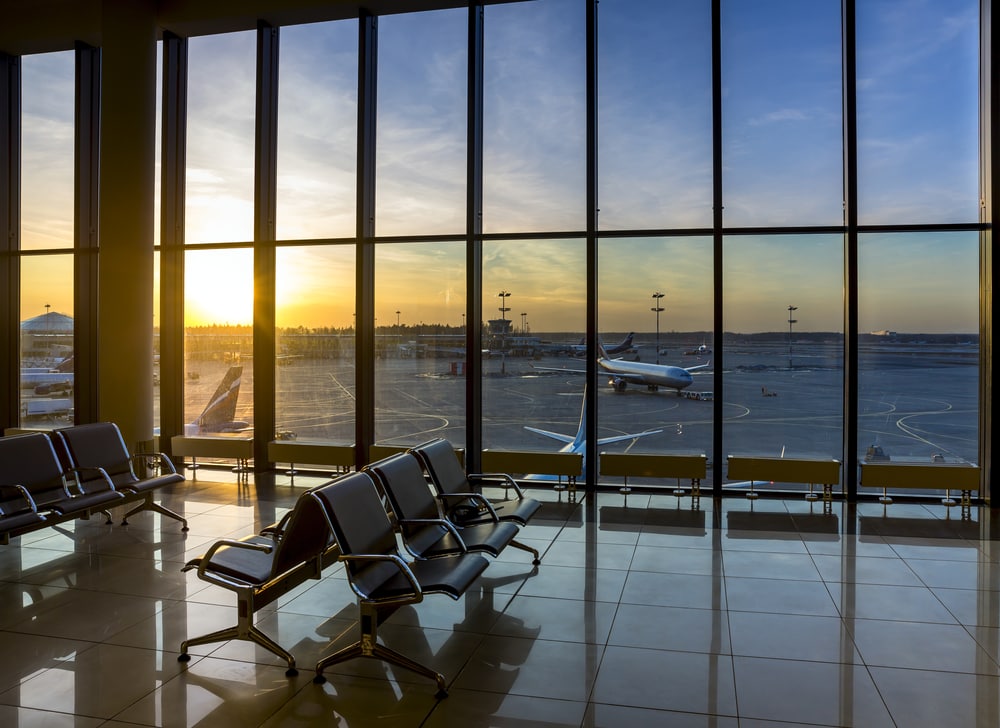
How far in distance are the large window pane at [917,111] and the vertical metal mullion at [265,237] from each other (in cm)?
679

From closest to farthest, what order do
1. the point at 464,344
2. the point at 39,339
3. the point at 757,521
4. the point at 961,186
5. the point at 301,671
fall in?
1. the point at 301,671
2. the point at 757,521
3. the point at 961,186
4. the point at 464,344
5. the point at 39,339

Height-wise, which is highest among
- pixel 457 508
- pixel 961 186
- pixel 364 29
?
pixel 364 29

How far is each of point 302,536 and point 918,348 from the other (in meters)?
6.67

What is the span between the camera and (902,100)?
7.55 metres

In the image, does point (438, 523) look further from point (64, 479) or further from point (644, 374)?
point (644, 374)

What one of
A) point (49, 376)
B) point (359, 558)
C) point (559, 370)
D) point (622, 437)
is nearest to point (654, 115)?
point (559, 370)

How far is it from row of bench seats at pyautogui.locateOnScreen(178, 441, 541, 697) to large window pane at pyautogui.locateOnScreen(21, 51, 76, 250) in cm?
766

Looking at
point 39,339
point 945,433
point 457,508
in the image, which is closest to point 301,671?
point 457,508

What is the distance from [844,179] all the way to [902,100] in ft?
3.26

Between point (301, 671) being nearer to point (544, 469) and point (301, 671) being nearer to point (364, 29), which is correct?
point (544, 469)

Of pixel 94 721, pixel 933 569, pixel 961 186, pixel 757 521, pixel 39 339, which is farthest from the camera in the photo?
pixel 39 339

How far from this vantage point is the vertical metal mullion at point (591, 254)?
8.09 meters

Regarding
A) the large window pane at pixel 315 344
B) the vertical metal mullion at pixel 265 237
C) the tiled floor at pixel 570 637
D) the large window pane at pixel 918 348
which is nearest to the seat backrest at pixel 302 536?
the tiled floor at pixel 570 637

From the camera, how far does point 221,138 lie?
365 inches
